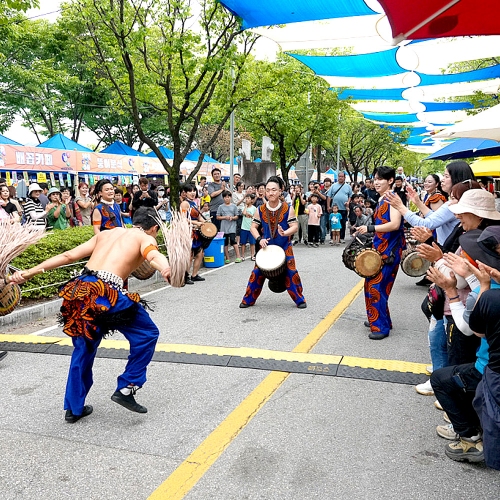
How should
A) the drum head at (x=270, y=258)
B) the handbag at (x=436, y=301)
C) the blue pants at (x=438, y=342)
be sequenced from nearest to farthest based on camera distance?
1. the handbag at (x=436, y=301)
2. the blue pants at (x=438, y=342)
3. the drum head at (x=270, y=258)

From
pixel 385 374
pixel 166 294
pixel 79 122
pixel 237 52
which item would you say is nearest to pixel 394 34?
pixel 385 374

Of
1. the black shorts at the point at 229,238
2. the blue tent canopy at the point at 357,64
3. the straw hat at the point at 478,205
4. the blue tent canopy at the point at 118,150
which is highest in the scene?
the blue tent canopy at the point at 357,64

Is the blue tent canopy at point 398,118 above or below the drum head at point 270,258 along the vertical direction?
above

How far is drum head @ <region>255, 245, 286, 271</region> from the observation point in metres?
7.10

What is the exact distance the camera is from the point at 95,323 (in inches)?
149

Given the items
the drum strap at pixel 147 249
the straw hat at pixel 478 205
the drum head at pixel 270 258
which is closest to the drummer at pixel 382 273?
the drum head at pixel 270 258

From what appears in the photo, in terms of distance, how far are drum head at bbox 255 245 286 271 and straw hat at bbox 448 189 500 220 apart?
3650 millimetres

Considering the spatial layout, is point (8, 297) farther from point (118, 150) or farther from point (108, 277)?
point (118, 150)

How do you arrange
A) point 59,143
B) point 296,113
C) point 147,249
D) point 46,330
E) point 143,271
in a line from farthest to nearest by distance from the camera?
point 296,113
point 59,143
point 46,330
point 143,271
point 147,249

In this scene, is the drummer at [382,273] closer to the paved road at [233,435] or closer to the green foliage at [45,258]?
the paved road at [233,435]

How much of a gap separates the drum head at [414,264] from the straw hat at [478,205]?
4621 millimetres

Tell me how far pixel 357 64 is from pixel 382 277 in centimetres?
856

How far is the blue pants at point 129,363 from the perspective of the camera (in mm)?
3742

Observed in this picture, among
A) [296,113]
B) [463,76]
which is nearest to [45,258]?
[463,76]
